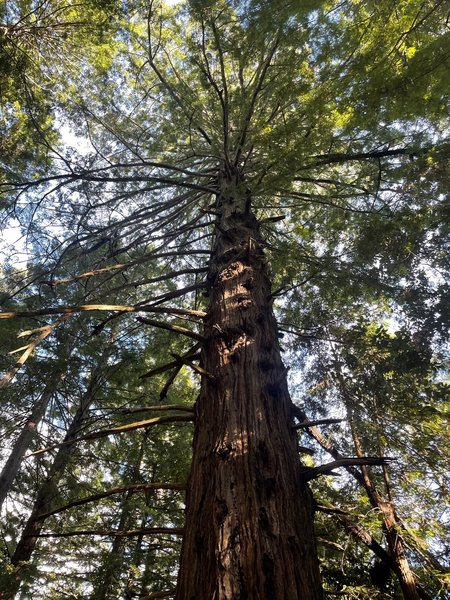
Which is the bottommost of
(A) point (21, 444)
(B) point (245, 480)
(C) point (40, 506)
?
(B) point (245, 480)

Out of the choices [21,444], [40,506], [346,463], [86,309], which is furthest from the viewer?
[21,444]

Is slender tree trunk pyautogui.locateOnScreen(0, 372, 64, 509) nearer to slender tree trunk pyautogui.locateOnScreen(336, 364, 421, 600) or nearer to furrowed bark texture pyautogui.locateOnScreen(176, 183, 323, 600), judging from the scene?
furrowed bark texture pyautogui.locateOnScreen(176, 183, 323, 600)

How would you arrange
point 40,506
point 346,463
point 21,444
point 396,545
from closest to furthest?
point 346,463, point 396,545, point 40,506, point 21,444

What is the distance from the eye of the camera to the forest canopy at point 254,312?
2.12 m

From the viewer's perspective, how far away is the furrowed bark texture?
162 centimetres

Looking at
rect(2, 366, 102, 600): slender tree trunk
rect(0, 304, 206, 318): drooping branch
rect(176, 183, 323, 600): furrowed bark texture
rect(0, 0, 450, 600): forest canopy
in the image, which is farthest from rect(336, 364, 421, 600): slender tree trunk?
rect(2, 366, 102, 600): slender tree trunk

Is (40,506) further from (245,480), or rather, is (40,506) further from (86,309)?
(245,480)

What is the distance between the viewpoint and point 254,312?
3076 millimetres

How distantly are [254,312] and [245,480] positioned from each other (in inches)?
54.5

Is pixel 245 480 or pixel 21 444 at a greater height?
pixel 21 444

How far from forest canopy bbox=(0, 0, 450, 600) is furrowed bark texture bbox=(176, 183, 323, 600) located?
0.4 inches

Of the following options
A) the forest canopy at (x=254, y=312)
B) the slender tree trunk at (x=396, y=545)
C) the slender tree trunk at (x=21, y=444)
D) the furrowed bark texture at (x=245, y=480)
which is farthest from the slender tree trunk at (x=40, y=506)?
the slender tree trunk at (x=396, y=545)

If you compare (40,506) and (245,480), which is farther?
(40,506)

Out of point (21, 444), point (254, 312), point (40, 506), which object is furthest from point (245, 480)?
point (21, 444)
